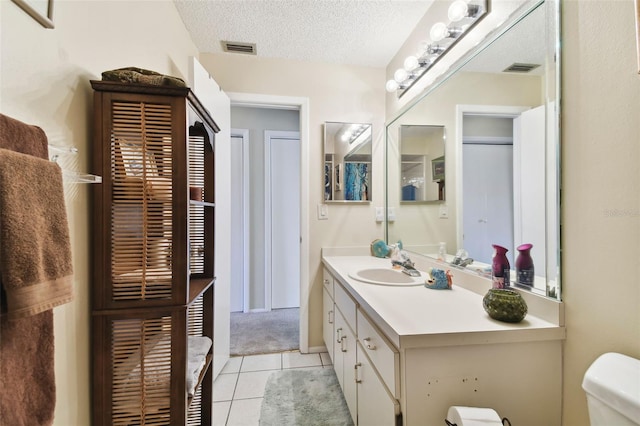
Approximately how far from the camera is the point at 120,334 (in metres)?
0.84

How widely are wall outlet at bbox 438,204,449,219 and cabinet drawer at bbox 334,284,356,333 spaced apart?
0.73m

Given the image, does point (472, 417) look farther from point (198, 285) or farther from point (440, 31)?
point (440, 31)

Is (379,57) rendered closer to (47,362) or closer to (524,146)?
(524,146)

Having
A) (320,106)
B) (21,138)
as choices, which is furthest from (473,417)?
(320,106)

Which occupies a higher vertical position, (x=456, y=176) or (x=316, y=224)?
(x=456, y=176)

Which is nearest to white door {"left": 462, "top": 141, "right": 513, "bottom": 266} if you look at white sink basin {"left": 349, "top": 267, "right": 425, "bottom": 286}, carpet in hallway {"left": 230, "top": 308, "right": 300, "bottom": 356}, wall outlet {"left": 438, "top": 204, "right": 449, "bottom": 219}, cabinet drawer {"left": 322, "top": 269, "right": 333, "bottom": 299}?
wall outlet {"left": 438, "top": 204, "right": 449, "bottom": 219}

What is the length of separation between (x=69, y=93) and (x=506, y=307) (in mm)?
1510

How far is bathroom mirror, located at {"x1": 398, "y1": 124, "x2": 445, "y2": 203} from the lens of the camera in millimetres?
1573

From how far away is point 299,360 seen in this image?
6.76 ft

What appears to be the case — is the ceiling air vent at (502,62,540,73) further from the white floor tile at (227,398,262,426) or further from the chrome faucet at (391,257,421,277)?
the white floor tile at (227,398,262,426)

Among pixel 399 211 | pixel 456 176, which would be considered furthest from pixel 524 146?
pixel 399 211

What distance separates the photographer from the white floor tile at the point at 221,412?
1.46 meters

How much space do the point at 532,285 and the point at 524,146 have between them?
53 centimetres

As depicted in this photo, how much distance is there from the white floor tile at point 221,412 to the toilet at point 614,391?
1621 millimetres
